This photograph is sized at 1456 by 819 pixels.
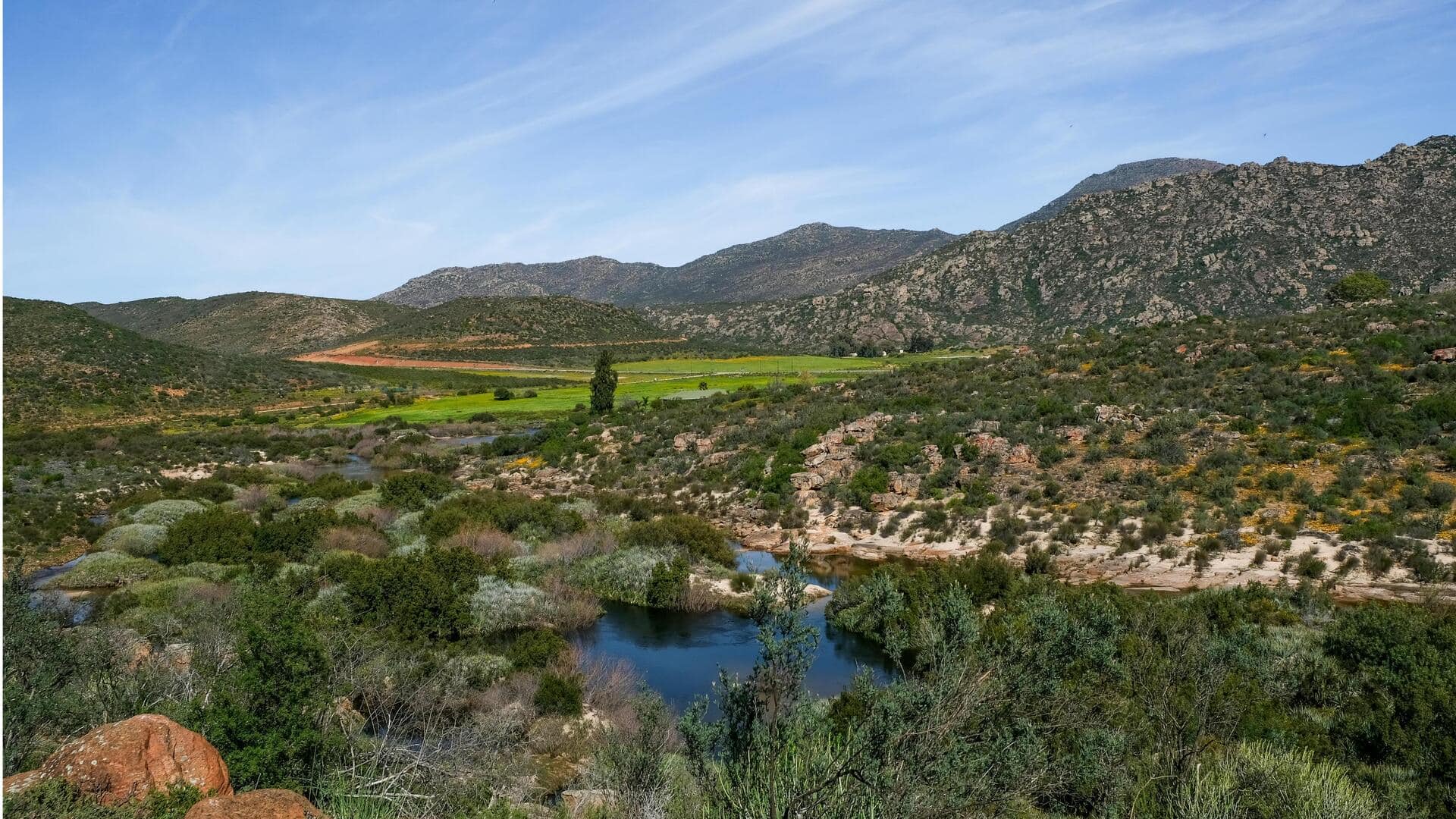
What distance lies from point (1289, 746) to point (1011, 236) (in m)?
93.8

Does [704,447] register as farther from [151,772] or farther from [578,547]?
[151,772]

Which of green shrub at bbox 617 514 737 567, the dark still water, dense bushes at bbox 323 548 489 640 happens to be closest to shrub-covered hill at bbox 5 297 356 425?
green shrub at bbox 617 514 737 567

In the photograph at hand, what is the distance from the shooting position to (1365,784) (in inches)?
359

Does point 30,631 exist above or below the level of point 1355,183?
below

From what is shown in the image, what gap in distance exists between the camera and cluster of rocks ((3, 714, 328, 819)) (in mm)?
6215

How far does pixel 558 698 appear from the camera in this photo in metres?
14.2

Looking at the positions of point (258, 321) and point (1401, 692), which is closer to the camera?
point (1401, 692)

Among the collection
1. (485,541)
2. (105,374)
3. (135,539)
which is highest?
(105,374)

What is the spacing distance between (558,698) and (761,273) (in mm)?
144711

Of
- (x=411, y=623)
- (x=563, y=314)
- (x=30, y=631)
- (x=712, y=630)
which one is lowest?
(x=712, y=630)

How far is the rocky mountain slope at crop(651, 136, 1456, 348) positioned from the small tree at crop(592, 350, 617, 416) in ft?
141

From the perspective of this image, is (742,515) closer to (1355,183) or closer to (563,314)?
(1355,183)

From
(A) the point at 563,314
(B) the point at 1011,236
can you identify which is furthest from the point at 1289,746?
(A) the point at 563,314

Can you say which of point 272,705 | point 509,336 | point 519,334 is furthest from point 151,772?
point 519,334
